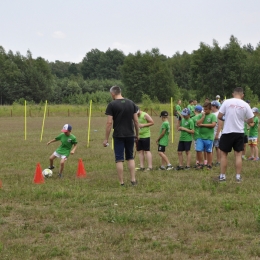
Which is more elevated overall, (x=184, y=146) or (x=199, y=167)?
(x=184, y=146)

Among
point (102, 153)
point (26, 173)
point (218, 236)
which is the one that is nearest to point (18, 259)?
point (218, 236)

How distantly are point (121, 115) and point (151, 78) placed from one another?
82.2m

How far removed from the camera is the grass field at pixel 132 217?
17.0ft

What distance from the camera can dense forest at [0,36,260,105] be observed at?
72.8 meters

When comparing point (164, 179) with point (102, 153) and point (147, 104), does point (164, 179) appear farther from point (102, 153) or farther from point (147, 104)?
point (147, 104)

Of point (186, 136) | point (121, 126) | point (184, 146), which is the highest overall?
point (121, 126)

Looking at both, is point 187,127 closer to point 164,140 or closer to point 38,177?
point 164,140

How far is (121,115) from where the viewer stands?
9.09 m

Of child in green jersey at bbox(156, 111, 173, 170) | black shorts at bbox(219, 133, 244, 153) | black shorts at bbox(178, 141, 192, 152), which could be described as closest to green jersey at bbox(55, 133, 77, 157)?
child in green jersey at bbox(156, 111, 173, 170)

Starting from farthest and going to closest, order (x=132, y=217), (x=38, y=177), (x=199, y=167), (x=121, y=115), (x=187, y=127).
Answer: (x=187, y=127)
(x=199, y=167)
(x=38, y=177)
(x=121, y=115)
(x=132, y=217)

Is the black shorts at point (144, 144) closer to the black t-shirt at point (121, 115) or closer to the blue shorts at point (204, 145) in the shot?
the blue shorts at point (204, 145)

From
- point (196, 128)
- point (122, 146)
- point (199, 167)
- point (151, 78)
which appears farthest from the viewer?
point (151, 78)

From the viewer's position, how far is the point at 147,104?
59.4 m

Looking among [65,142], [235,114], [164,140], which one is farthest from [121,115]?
[164,140]
